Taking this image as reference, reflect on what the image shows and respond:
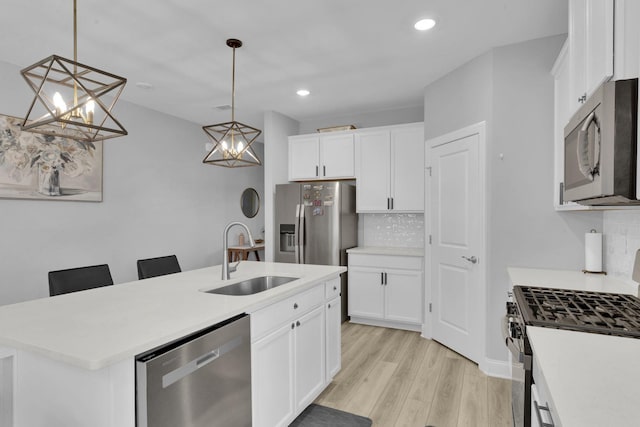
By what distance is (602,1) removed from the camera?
3.98ft

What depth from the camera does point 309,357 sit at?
7.31ft

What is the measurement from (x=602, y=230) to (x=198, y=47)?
334 centimetres

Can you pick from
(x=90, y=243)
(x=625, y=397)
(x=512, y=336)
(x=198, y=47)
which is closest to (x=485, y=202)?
(x=512, y=336)

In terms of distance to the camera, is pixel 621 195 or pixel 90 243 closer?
pixel 621 195

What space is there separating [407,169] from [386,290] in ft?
4.70

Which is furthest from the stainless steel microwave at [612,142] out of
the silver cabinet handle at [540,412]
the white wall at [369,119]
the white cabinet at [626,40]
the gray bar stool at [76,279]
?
the white wall at [369,119]

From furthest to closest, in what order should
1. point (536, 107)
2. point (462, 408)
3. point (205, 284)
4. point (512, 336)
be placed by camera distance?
point (536, 107) < point (462, 408) < point (205, 284) < point (512, 336)

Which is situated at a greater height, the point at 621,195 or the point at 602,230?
the point at 621,195

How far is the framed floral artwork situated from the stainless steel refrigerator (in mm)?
2087

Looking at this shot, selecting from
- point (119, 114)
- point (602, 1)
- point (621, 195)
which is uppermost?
point (119, 114)

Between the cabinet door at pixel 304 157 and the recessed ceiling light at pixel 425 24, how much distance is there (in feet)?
7.35

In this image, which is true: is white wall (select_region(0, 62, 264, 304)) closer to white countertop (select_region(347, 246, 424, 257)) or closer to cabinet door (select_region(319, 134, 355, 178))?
cabinet door (select_region(319, 134, 355, 178))

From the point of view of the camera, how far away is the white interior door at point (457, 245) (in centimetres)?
296

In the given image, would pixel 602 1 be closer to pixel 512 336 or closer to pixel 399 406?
pixel 512 336
